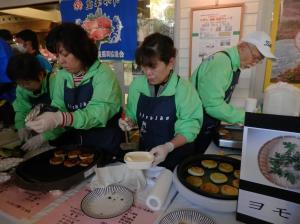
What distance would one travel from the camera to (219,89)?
1.72 m

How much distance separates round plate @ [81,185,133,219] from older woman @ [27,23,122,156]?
422 millimetres

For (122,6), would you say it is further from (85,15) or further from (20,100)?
(20,100)

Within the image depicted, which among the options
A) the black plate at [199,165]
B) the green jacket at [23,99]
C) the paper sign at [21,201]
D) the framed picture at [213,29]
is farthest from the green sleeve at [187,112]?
the framed picture at [213,29]

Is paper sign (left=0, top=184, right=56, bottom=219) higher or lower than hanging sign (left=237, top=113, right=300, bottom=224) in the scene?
lower

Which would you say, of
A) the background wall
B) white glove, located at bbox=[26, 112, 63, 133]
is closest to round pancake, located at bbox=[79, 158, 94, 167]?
white glove, located at bbox=[26, 112, 63, 133]

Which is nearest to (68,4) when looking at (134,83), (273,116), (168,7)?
(168,7)

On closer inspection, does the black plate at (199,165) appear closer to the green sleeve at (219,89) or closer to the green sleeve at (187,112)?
the green sleeve at (187,112)

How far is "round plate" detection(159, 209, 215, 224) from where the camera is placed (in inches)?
32.6

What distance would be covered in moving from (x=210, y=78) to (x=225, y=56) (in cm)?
22

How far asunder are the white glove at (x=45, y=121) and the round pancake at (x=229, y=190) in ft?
2.93

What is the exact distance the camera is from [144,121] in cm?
147

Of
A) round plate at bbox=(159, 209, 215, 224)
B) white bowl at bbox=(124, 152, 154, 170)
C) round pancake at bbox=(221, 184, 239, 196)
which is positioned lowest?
round plate at bbox=(159, 209, 215, 224)

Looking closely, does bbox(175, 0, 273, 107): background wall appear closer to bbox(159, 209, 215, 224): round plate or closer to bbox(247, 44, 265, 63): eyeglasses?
bbox(247, 44, 265, 63): eyeglasses

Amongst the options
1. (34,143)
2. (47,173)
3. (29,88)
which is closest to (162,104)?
(47,173)
